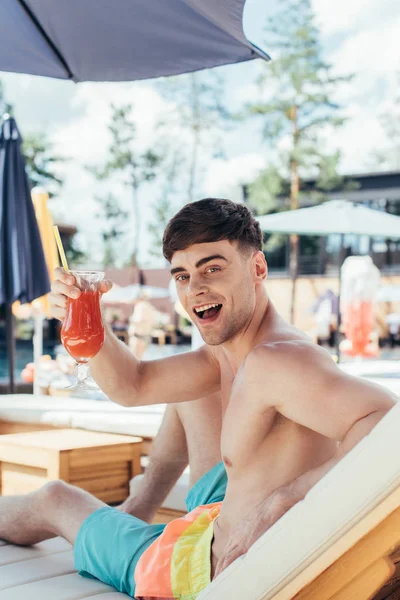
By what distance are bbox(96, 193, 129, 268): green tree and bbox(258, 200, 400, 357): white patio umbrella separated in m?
22.2

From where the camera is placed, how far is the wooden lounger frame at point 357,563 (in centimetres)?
128

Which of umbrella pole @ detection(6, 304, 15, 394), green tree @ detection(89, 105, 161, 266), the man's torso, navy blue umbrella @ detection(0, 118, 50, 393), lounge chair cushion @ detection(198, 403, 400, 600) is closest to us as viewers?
lounge chair cushion @ detection(198, 403, 400, 600)

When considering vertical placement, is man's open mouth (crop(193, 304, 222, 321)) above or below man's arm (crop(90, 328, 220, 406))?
above

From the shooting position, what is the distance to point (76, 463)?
347cm

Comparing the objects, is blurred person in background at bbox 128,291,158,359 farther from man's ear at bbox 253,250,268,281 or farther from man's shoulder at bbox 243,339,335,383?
man's shoulder at bbox 243,339,335,383

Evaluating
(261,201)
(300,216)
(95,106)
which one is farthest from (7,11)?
(95,106)

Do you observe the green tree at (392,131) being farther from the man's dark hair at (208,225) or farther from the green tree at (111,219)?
the man's dark hair at (208,225)

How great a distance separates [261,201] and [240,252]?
22.2m

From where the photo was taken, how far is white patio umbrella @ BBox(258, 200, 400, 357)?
10.0 m

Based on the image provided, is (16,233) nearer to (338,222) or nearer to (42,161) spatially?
(338,222)

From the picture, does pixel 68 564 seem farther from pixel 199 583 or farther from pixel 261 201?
pixel 261 201

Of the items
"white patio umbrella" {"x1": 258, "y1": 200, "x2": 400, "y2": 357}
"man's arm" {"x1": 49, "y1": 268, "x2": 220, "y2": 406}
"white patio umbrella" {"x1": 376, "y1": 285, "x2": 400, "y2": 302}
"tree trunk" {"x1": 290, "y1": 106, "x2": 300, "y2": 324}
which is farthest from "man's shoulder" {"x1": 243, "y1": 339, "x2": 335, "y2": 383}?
"white patio umbrella" {"x1": 376, "y1": 285, "x2": 400, "y2": 302}

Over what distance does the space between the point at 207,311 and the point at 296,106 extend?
22994mm

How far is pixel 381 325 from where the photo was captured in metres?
24.4
